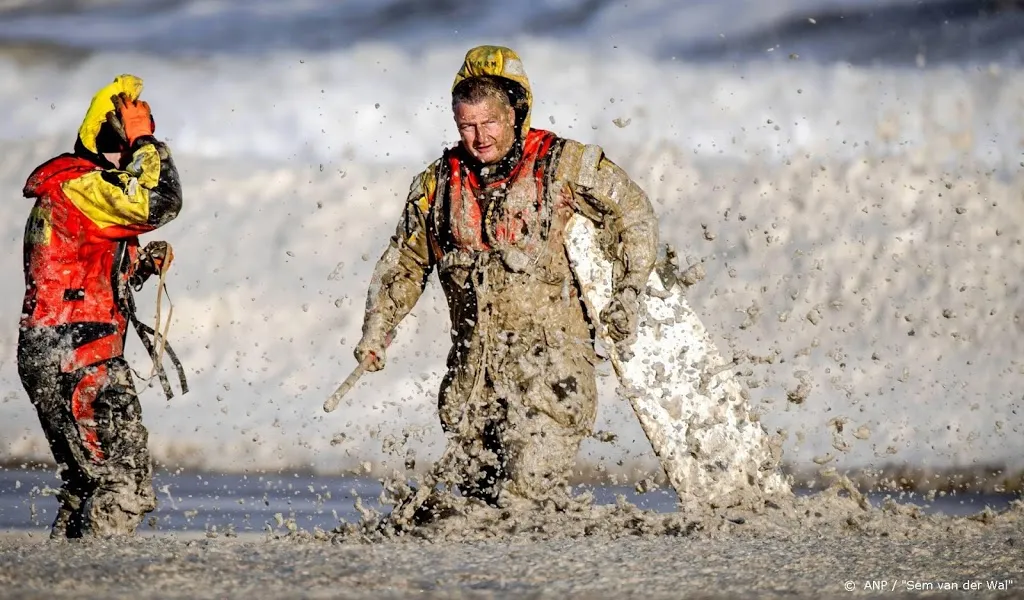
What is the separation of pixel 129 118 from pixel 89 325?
836mm

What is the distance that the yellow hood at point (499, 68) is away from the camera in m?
5.87

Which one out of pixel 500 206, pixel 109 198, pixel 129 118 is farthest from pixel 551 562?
pixel 129 118

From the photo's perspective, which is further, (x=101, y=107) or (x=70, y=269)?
(x=101, y=107)

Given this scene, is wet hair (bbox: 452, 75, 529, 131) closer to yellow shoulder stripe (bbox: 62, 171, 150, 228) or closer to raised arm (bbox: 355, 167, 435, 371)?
raised arm (bbox: 355, 167, 435, 371)

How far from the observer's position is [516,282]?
5.71 m

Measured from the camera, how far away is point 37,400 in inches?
231

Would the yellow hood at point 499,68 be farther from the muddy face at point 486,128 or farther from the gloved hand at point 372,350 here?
the gloved hand at point 372,350

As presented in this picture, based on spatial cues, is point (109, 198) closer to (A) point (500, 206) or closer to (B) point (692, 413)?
(A) point (500, 206)

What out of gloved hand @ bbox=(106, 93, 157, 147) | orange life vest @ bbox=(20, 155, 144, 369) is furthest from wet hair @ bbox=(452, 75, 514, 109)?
orange life vest @ bbox=(20, 155, 144, 369)

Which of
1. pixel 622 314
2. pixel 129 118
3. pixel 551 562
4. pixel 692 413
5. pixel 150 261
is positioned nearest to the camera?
pixel 551 562

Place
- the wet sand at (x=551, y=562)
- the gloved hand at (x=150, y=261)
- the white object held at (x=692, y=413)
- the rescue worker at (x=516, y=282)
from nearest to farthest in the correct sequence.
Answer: the wet sand at (x=551, y=562)
the rescue worker at (x=516, y=282)
the gloved hand at (x=150, y=261)
the white object held at (x=692, y=413)

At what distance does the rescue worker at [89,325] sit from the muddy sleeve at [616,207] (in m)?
1.56

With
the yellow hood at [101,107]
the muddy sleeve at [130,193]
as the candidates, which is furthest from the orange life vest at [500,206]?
the yellow hood at [101,107]

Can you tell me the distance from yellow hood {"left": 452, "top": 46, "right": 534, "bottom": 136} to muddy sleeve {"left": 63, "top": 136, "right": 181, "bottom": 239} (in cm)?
119
